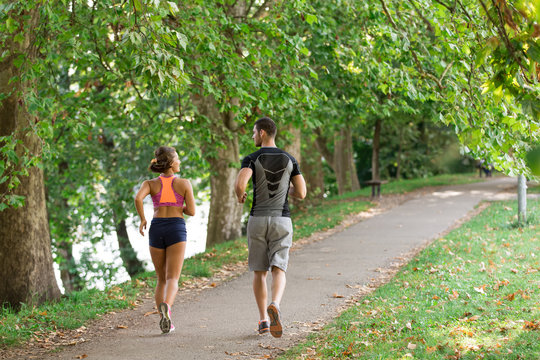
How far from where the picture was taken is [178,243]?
252 inches

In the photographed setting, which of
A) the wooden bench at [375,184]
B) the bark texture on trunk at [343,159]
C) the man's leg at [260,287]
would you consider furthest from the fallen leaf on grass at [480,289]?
the bark texture on trunk at [343,159]

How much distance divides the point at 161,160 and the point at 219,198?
26.2 ft

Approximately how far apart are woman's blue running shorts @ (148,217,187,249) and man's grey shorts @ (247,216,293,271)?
89 centimetres

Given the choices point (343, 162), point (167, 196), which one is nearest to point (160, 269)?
point (167, 196)

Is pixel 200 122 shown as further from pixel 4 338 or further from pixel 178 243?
pixel 4 338

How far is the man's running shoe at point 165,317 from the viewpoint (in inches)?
247

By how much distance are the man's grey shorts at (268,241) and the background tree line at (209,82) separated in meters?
1.62

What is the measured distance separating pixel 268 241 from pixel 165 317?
1.46 m

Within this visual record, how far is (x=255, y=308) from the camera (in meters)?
7.70

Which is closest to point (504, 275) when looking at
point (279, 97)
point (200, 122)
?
point (279, 97)

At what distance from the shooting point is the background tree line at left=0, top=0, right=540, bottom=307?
18.3ft

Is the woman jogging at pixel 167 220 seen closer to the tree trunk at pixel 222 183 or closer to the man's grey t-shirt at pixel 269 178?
the man's grey t-shirt at pixel 269 178

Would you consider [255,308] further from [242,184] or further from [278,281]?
[242,184]

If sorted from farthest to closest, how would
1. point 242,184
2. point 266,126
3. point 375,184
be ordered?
point 375,184 → point 266,126 → point 242,184
